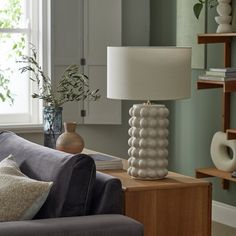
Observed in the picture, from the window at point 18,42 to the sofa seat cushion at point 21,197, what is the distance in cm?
318

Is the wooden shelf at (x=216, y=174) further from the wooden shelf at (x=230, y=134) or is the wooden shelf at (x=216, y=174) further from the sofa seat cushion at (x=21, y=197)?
the sofa seat cushion at (x=21, y=197)

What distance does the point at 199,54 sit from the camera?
5.69m

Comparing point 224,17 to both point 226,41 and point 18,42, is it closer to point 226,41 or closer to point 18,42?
point 226,41

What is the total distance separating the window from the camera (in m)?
6.02

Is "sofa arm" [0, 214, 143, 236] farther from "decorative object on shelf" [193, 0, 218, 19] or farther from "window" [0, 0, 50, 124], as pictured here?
"window" [0, 0, 50, 124]

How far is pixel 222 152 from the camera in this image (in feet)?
17.7

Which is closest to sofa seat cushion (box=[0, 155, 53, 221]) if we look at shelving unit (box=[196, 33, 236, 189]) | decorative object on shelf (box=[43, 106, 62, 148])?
decorative object on shelf (box=[43, 106, 62, 148])

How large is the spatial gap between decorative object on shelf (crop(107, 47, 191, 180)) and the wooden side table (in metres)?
0.11

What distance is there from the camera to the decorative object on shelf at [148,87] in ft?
10.8

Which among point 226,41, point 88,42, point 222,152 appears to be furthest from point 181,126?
point 88,42

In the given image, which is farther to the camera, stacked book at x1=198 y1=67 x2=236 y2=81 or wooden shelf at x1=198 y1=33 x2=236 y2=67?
wooden shelf at x1=198 y1=33 x2=236 y2=67

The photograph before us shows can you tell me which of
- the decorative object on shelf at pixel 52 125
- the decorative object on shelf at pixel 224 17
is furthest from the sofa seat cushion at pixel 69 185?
the decorative object on shelf at pixel 224 17

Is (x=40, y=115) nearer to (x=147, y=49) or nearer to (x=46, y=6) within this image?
(x=46, y=6)

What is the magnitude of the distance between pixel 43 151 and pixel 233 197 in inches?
99.1
